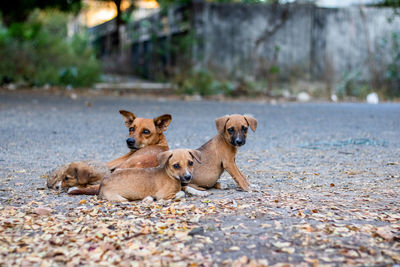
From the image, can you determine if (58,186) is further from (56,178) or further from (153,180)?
(153,180)

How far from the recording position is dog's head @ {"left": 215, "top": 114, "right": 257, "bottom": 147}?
206 inches

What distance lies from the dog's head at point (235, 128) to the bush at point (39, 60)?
44.2 feet

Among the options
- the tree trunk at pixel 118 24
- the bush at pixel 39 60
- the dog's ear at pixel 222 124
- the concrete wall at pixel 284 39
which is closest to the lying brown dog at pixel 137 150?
the dog's ear at pixel 222 124

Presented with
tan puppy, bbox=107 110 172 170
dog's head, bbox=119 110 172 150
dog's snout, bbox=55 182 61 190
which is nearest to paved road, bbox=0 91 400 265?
dog's snout, bbox=55 182 61 190

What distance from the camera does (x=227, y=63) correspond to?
1886 cm

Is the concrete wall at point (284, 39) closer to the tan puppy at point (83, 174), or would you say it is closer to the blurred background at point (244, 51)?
Answer: the blurred background at point (244, 51)

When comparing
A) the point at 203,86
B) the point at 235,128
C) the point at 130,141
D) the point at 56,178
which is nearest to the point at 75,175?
the point at 56,178

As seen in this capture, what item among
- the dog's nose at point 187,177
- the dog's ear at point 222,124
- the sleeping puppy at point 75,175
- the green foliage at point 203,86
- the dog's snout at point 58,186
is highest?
the green foliage at point 203,86

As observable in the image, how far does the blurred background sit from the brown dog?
1165cm

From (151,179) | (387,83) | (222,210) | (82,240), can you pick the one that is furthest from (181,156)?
(387,83)

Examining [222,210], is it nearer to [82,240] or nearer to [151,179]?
[151,179]

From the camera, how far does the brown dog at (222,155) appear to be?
529 cm

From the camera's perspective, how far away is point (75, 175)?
521 centimetres

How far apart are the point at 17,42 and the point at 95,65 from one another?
289 cm
